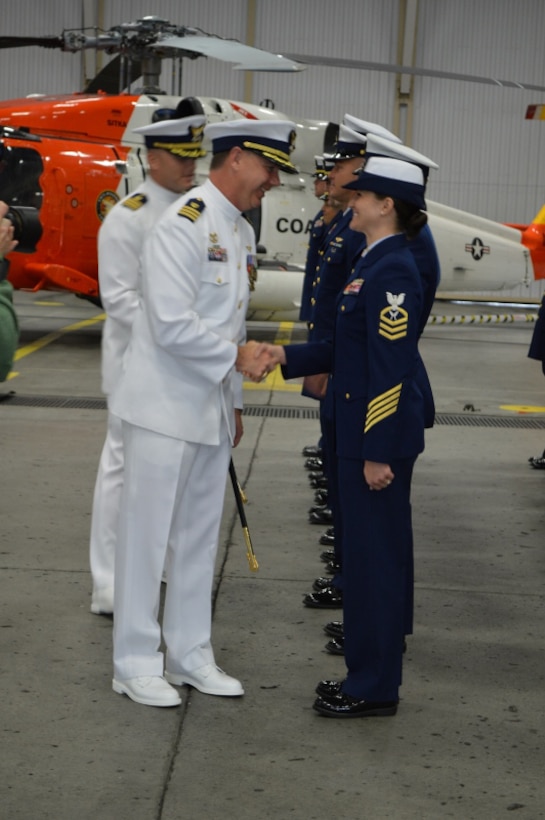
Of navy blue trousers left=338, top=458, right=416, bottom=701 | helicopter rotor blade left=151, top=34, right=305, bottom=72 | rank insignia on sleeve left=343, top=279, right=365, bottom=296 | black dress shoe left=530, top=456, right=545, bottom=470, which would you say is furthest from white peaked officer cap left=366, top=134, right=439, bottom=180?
helicopter rotor blade left=151, top=34, right=305, bottom=72

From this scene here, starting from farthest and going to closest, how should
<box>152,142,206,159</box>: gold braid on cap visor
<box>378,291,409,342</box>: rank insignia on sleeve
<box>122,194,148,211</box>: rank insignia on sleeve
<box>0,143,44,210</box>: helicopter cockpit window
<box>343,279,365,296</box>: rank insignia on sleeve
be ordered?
1. <box>0,143,44,210</box>: helicopter cockpit window
2. <box>122,194,148,211</box>: rank insignia on sleeve
3. <box>152,142,206,159</box>: gold braid on cap visor
4. <box>343,279,365,296</box>: rank insignia on sleeve
5. <box>378,291,409,342</box>: rank insignia on sleeve

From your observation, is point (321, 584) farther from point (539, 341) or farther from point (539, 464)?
point (539, 464)

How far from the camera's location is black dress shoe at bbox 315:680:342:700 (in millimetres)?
3664

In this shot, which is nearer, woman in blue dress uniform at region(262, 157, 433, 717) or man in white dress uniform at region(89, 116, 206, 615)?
A: woman in blue dress uniform at region(262, 157, 433, 717)

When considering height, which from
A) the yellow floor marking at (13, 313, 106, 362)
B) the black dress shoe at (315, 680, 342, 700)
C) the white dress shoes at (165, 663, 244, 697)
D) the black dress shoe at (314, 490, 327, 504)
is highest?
the black dress shoe at (315, 680, 342, 700)

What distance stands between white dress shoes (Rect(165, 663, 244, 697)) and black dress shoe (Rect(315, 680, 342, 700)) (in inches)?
10.0

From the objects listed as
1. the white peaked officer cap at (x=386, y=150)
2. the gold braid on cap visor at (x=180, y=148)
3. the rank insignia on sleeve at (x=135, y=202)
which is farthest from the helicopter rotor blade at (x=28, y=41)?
the white peaked officer cap at (x=386, y=150)

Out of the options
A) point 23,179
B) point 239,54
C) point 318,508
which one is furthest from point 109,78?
point 318,508

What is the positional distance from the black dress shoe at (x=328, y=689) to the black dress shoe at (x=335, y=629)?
542mm

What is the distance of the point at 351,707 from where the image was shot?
11.8ft

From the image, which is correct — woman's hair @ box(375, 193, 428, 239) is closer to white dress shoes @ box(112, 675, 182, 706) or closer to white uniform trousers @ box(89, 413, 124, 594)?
white uniform trousers @ box(89, 413, 124, 594)

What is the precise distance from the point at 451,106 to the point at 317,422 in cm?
1464

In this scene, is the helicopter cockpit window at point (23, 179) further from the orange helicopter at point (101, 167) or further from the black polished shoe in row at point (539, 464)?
the black polished shoe in row at point (539, 464)

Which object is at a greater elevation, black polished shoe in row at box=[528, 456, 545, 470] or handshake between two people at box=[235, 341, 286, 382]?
handshake between two people at box=[235, 341, 286, 382]
